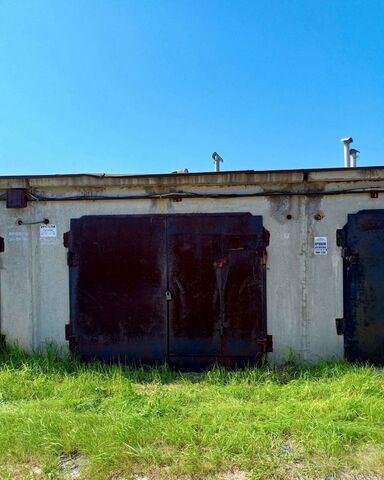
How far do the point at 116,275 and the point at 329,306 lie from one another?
2545 millimetres

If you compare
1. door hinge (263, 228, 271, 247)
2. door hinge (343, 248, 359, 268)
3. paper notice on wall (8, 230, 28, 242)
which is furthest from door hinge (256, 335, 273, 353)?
paper notice on wall (8, 230, 28, 242)

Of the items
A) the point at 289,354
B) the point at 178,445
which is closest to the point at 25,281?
the point at 178,445

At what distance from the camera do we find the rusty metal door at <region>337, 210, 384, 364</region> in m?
3.67

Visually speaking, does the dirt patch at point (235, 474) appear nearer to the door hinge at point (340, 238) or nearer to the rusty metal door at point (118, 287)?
the rusty metal door at point (118, 287)

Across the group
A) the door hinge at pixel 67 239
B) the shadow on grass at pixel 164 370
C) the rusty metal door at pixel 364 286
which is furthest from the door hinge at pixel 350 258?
the door hinge at pixel 67 239

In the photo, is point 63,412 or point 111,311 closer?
point 63,412

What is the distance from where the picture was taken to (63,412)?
2.77 m

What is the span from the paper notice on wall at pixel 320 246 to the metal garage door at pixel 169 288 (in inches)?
24.1

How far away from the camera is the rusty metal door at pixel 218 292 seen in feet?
12.4

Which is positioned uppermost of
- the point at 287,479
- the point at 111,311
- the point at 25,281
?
the point at 25,281

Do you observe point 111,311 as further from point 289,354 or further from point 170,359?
point 289,354

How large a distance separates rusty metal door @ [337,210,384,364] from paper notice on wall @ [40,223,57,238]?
3454mm

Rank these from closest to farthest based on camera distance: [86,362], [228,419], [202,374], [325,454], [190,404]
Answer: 1. [325,454]
2. [228,419]
3. [190,404]
4. [202,374]
5. [86,362]

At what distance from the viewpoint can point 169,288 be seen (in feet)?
12.7
